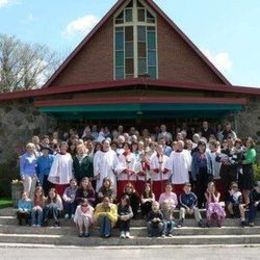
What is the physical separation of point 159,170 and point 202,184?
117 cm

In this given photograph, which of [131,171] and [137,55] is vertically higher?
[137,55]

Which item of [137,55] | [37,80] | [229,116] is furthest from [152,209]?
[37,80]

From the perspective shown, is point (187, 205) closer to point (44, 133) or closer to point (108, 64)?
point (44, 133)

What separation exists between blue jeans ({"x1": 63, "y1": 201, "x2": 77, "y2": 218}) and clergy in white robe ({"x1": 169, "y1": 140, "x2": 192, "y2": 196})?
8.61 ft

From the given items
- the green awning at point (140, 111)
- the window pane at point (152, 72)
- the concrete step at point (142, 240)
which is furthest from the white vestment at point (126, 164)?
the window pane at point (152, 72)

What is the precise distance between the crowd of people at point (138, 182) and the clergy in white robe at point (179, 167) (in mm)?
26

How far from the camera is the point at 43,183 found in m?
15.9

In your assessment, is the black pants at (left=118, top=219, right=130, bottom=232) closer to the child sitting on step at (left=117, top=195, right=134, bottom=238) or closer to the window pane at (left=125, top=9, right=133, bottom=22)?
the child sitting on step at (left=117, top=195, right=134, bottom=238)

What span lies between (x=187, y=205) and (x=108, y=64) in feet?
48.5

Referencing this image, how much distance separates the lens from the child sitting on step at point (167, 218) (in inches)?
552

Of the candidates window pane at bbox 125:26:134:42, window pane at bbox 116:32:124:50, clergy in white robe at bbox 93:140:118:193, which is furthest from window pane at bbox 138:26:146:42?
clergy in white robe at bbox 93:140:118:193

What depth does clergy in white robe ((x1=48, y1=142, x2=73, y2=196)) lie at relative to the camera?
15.4 meters

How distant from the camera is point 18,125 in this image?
69.6ft

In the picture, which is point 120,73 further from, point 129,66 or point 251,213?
point 251,213
